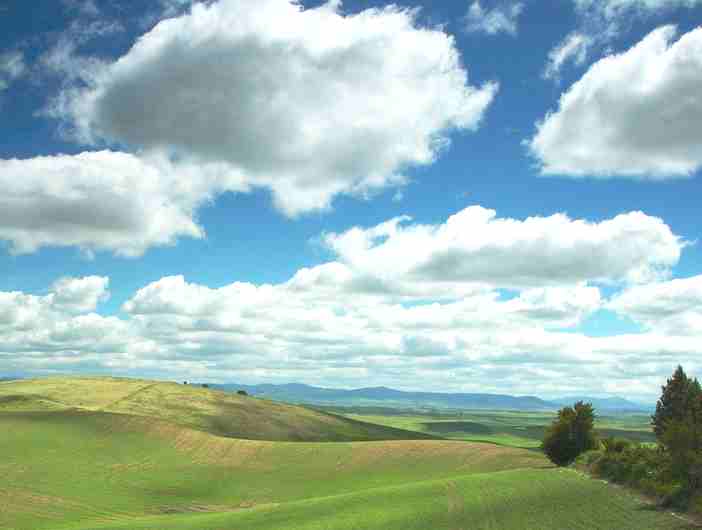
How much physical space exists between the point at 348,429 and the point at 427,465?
8863 centimetres

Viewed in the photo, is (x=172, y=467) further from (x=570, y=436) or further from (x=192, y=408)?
(x=192, y=408)

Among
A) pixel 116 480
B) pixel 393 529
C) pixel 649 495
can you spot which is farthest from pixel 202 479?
pixel 649 495

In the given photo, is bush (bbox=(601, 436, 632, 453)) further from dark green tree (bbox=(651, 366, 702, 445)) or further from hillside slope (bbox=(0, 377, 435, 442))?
hillside slope (bbox=(0, 377, 435, 442))

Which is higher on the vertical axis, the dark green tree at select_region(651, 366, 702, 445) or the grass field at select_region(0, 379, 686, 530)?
the dark green tree at select_region(651, 366, 702, 445)

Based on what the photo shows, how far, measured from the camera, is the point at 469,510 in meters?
50.9

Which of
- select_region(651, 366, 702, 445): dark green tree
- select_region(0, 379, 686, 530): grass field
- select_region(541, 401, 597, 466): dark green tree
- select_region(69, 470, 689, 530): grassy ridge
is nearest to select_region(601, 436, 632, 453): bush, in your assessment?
select_region(541, 401, 597, 466): dark green tree

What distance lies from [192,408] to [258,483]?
257 ft

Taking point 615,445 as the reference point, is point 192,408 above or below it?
below

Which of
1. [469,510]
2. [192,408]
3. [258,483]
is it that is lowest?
[258,483]

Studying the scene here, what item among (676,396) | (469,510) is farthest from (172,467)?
(676,396)

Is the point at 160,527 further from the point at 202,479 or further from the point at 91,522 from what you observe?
the point at 202,479

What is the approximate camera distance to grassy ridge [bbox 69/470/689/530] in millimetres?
44781

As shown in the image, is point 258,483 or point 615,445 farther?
point 258,483

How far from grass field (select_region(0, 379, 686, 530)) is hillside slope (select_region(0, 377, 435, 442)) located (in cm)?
208
